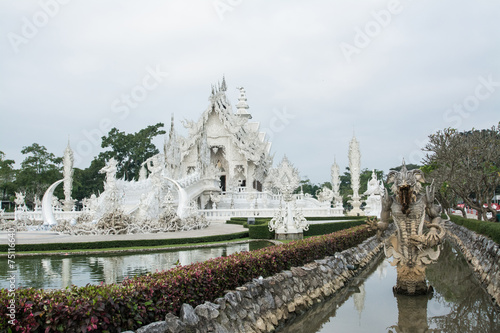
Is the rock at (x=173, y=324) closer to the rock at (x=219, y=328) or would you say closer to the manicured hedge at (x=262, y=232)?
the rock at (x=219, y=328)

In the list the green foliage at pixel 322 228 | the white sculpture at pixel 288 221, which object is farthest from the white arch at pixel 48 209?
the green foliage at pixel 322 228

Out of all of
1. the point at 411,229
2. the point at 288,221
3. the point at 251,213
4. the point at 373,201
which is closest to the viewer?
the point at 411,229

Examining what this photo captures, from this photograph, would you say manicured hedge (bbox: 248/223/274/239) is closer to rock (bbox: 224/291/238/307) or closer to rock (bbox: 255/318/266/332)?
rock (bbox: 255/318/266/332)

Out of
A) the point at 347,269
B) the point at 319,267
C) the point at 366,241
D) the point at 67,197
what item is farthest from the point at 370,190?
the point at 67,197

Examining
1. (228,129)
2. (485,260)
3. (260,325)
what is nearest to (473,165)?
(485,260)

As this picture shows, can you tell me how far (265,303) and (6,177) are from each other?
4255cm

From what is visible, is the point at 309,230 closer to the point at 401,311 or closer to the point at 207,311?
the point at 401,311

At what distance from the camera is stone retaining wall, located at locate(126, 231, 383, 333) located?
5.36m

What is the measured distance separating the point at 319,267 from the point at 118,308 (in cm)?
611

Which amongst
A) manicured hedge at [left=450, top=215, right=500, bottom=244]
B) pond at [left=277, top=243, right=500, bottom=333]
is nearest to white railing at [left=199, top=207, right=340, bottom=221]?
manicured hedge at [left=450, top=215, right=500, bottom=244]

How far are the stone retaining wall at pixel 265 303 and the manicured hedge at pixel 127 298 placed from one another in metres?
0.20

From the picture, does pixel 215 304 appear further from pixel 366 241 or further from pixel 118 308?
pixel 366 241

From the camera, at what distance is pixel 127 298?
4816mm

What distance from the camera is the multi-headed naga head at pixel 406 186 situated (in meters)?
8.47
